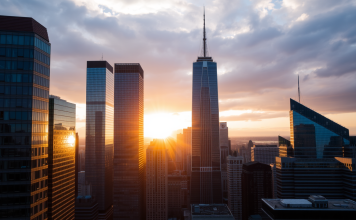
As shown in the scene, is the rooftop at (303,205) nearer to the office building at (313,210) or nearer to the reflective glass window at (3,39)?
the office building at (313,210)

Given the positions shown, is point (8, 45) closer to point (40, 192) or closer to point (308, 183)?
point (40, 192)

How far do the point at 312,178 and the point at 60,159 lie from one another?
154 m

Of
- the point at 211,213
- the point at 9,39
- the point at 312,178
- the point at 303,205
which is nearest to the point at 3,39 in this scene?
the point at 9,39

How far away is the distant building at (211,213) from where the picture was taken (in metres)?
172

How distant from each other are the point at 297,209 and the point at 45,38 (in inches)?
4926

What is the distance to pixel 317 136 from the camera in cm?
16050

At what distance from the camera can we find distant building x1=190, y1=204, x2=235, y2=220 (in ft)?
563

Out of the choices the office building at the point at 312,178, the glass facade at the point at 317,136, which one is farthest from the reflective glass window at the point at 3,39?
the glass facade at the point at 317,136

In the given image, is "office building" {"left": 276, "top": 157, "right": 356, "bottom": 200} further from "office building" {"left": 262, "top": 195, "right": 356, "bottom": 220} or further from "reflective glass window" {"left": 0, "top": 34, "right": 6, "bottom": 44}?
"reflective glass window" {"left": 0, "top": 34, "right": 6, "bottom": 44}

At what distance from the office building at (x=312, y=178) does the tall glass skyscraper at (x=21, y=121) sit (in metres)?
136

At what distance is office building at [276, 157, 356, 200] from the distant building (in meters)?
47.7

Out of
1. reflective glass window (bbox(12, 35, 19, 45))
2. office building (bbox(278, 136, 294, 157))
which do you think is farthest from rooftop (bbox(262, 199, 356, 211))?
reflective glass window (bbox(12, 35, 19, 45))

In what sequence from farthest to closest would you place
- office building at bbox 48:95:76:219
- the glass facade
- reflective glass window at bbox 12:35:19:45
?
the glass facade
office building at bbox 48:95:76:219
reflective glass window at bbox 12:35:19:45

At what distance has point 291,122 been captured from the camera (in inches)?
6624
